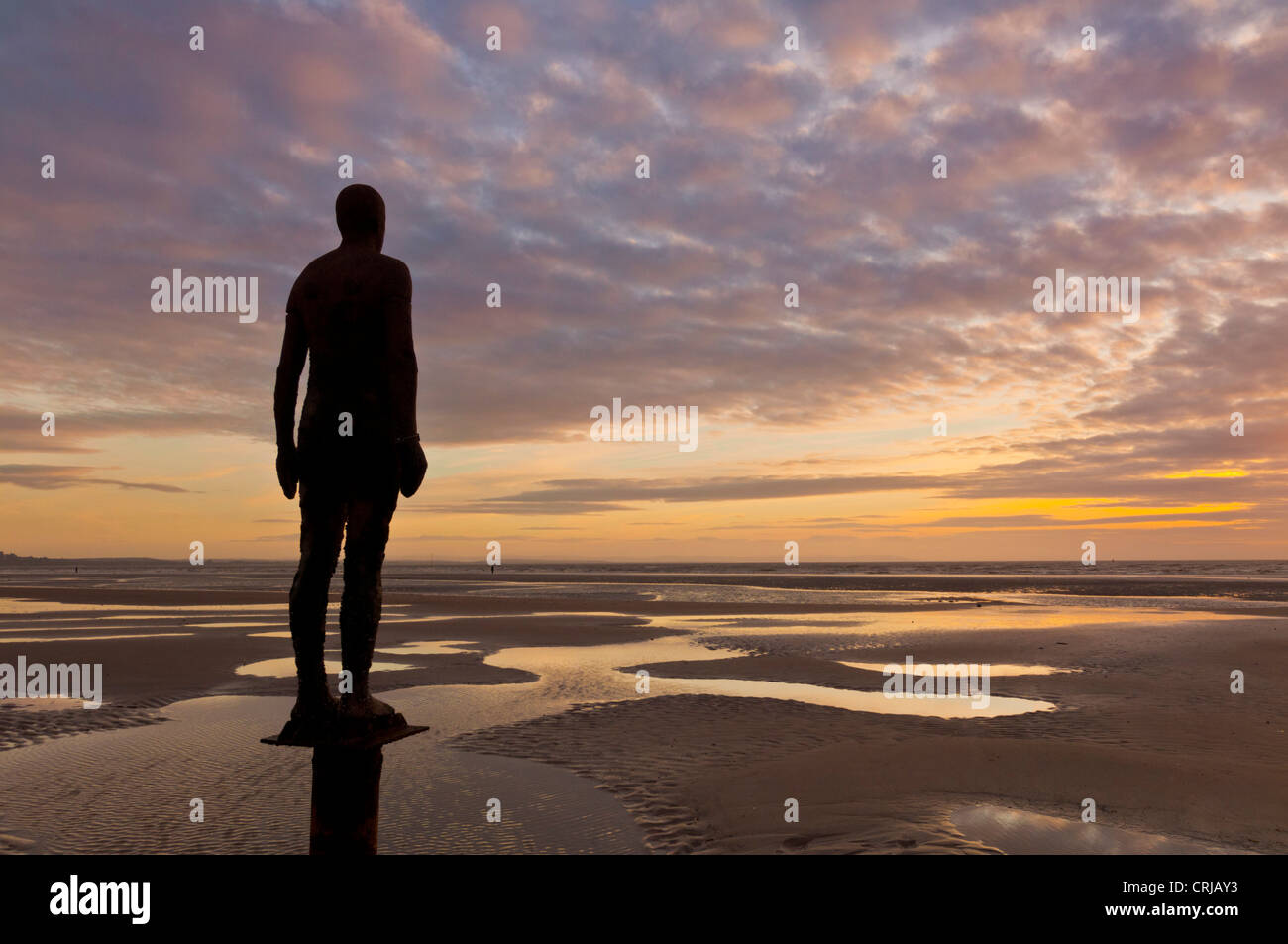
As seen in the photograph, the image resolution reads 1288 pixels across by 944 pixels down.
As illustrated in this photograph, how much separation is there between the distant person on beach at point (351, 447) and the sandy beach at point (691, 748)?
8.26 ft

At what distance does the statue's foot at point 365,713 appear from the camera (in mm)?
4461

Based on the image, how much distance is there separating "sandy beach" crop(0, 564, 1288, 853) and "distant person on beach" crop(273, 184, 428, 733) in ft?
8.26

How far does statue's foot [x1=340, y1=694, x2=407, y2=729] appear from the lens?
446 cm

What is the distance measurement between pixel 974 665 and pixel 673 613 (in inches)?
645

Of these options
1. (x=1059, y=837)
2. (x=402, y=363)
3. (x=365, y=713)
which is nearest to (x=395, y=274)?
(x=402, y=363)

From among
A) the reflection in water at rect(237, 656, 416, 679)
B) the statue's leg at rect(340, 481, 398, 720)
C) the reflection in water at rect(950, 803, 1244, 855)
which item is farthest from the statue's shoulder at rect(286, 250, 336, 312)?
the reflection in water at rect(237, 656, 416, 679)

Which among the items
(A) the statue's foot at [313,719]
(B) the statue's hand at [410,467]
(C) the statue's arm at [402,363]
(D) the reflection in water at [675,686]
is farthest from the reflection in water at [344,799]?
(D) the reflection in water at [675,686]

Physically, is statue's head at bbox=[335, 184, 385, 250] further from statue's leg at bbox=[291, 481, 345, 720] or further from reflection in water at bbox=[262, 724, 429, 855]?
reflection in water at bbox=[262, 724, 429, 855]

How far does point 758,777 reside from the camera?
858cm

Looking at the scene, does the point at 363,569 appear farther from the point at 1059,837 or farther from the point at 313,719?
the point at 1059,837

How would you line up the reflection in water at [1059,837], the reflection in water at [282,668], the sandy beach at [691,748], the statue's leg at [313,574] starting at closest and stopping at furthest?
1. the statue's leg at [313,574]
2. the reflection in water at [1059,837]
3. the sandy beach at [691,748]
4. the reflection in water at [282,668]

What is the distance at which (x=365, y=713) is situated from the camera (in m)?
4.52

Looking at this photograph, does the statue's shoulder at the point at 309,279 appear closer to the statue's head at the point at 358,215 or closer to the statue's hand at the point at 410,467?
the statue's head at the point at 358,215

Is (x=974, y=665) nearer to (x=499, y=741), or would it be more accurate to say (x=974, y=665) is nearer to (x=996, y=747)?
(x=996, y=747)
